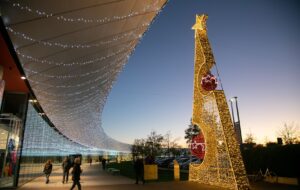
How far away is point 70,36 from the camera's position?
348 inches

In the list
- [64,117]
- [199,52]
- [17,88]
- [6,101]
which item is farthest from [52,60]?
[64,117]

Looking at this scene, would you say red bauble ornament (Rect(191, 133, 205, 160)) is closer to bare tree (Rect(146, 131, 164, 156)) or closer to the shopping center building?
the shopping center building

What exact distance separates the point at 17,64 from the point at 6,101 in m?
6.02

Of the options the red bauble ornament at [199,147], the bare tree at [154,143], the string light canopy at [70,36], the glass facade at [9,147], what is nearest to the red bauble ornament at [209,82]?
the red bauble ornament at [199,147]

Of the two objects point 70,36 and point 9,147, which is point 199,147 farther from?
point 9,147

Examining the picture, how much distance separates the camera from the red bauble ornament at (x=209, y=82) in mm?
12703

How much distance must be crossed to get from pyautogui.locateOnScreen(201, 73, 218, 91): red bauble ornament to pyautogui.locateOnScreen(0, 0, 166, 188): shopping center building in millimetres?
3718

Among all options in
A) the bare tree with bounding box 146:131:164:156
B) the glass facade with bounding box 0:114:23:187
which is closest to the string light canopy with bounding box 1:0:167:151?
the glass facade with bounding box 0:114:23:187

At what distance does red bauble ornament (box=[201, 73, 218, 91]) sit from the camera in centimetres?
1270

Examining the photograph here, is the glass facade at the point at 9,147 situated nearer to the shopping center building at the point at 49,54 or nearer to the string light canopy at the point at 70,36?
the shopping center building at the point at 49,54

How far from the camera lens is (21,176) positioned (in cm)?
1430

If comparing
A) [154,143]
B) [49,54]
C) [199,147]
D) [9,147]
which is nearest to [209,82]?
[199,147]

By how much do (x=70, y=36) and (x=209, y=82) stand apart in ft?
22.2

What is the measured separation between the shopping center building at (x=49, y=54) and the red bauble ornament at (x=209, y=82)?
3718 millimetres
